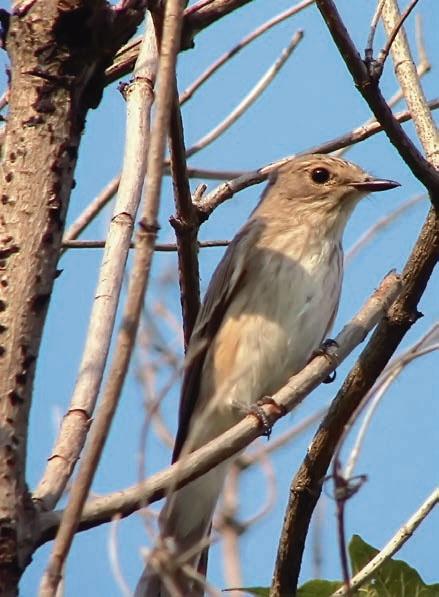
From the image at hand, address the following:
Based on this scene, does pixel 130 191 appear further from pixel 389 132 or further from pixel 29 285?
pixel 389 132

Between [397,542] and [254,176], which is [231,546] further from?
[254,176]

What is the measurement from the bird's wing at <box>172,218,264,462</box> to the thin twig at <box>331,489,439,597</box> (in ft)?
6.50

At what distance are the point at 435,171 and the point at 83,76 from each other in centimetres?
132

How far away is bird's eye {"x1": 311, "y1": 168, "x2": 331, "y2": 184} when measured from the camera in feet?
18.7

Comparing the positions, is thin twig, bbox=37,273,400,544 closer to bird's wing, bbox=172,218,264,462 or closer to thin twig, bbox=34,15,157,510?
thin twig, bbox=34,15,157,510

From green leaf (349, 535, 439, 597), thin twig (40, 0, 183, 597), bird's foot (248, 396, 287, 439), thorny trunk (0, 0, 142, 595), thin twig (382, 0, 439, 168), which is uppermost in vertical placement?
thin twig (382, 0, 439, 168)

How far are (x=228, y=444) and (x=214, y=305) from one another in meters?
2.47

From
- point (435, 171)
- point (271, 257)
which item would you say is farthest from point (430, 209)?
point (271, 257)

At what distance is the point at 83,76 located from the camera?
291cm

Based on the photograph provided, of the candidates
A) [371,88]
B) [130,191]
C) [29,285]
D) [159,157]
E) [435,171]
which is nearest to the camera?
[159,157]

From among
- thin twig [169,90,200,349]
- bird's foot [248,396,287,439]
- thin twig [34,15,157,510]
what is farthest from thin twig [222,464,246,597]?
thin twig [169,90,200,349]

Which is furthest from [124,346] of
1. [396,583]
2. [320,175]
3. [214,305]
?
[320,175]

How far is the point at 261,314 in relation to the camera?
5.27 metres

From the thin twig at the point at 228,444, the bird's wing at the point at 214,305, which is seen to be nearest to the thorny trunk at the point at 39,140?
the thin twig at the point at 228,444
